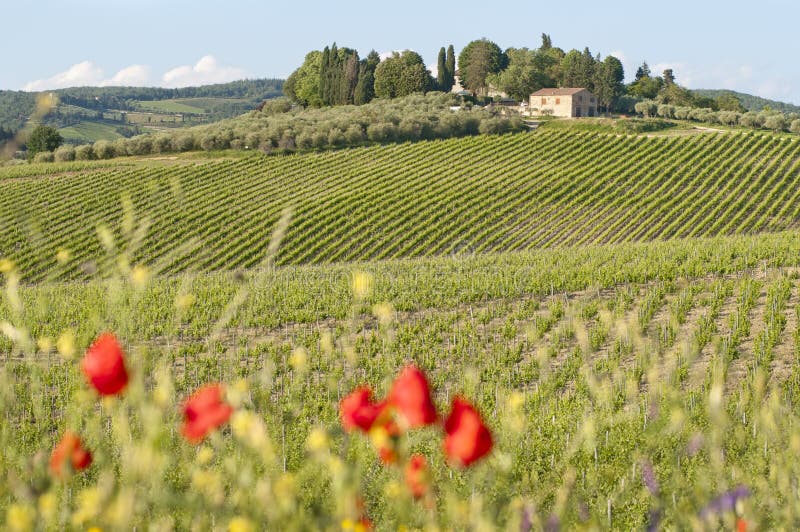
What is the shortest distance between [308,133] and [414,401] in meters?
62.5

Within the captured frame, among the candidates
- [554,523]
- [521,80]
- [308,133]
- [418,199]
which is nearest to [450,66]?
[521,80]

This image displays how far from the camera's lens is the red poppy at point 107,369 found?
7.16ft

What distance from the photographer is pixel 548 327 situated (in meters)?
15.9

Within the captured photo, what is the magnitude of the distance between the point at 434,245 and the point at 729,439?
32034 millimetres

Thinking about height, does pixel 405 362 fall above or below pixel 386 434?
below

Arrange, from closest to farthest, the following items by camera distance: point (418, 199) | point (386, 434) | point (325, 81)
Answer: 1. point (386, 434)
2. point (418, 199)
3. point (325, 81)

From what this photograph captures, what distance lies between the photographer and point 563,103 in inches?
3472

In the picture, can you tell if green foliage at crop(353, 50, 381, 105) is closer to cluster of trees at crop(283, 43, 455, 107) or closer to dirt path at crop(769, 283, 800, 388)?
cluster of trees at crop(283, 43, 455, 107)

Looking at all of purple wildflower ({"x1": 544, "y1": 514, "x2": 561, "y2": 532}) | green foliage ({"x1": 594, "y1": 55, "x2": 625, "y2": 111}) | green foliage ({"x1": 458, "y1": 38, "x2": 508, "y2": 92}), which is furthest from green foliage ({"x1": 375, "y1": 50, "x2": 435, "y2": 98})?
purple wildflower ({"x1": 544, "y1": 514, "x2": 561, "y2": 532})

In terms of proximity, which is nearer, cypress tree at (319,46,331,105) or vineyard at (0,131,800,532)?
vineyard at (0,131,800,532)

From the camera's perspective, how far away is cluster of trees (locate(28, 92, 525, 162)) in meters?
61.5

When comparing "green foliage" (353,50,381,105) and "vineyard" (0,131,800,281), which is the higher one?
"green foliage" (353,50,381,105)

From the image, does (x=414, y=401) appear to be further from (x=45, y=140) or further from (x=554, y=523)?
(x=45, y=140)

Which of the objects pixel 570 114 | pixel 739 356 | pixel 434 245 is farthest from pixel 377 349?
pixel 570 114
